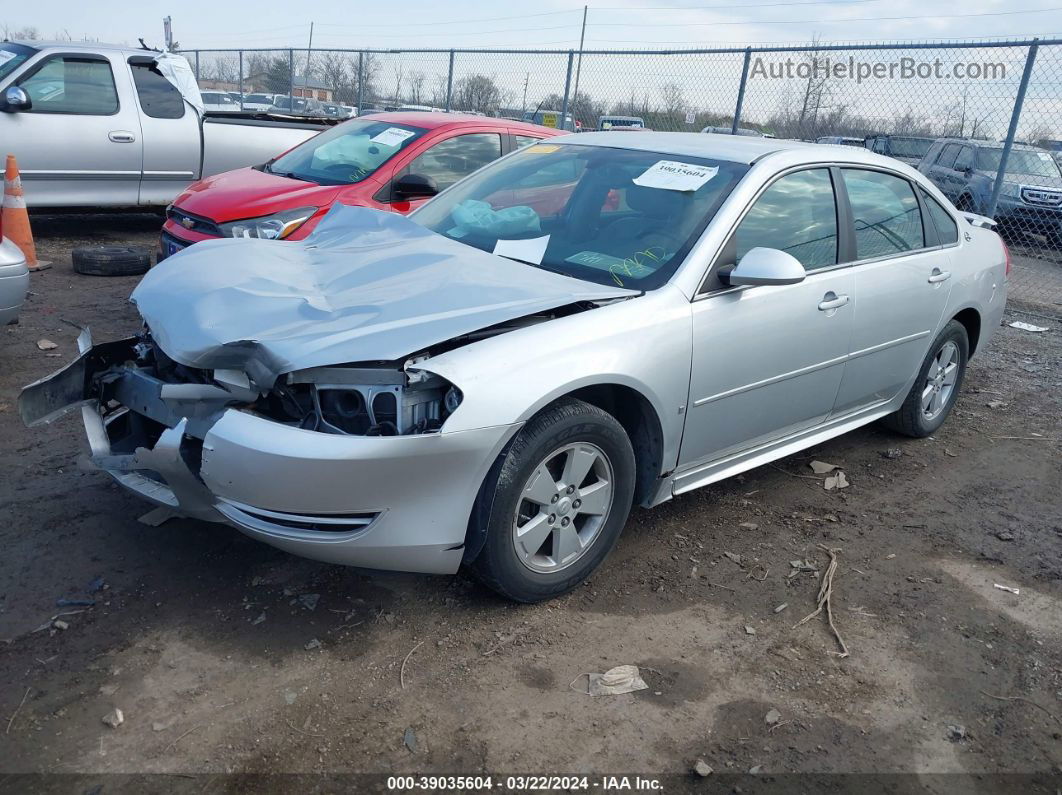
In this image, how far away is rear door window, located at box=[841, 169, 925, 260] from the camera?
447cm

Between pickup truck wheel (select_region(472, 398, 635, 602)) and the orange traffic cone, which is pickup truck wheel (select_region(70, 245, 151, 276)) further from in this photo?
pickup truck wheel (select_region(472, 398, 635, 602))

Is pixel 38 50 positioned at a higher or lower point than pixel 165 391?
higher

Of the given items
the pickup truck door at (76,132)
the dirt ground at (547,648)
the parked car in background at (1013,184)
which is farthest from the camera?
the parked car in background at (1013,184)

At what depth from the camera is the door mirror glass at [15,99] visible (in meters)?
8.38

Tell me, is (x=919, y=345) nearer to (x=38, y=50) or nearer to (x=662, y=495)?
(x=662, y=495)

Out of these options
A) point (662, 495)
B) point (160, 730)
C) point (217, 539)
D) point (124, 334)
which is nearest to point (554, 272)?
point (662, 495)

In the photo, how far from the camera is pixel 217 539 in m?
3.71

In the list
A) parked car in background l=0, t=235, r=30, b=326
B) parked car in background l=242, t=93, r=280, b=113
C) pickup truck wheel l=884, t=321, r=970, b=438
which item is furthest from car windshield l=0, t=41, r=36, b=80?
parked car in background l=242, t=93, r=280, b=113

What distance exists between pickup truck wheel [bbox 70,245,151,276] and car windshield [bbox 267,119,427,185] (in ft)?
5.18

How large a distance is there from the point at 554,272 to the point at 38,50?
7.78 meters

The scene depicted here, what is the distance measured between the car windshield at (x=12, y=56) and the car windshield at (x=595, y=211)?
6608mm

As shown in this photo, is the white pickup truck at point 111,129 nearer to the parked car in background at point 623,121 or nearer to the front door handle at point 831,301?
the parked car in background at point 623,121

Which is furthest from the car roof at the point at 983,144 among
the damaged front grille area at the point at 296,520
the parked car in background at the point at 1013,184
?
the damaged front grille area at the point at 296,520

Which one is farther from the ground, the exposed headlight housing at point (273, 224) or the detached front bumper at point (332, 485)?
the exposed headlight housing at point (273, 224)
